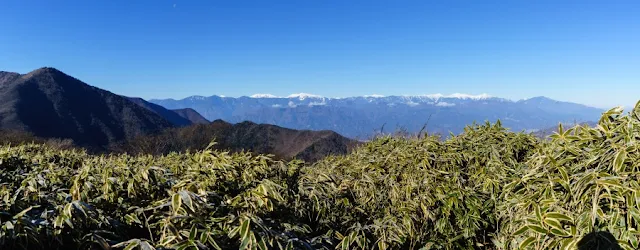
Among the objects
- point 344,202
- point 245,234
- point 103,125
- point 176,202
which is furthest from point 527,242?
point 103,125

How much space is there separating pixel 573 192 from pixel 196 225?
2.34m

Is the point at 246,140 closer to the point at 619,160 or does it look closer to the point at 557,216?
the point at 557,216

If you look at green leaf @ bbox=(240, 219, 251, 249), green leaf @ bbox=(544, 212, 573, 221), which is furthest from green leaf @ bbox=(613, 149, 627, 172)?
green leaf @ bbox=(240, 219, 251, 249)

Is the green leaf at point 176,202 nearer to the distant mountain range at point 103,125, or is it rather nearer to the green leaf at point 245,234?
the green leaf at point 245,234

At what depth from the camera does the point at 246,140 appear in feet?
180

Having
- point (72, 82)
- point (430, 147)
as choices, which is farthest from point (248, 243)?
point (72, 82)

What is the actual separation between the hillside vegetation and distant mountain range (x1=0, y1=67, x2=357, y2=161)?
36.4 m

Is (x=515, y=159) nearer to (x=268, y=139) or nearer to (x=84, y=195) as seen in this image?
(x=84, y=195)

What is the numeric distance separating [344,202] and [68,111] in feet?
403

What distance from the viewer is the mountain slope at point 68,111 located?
87.4 m

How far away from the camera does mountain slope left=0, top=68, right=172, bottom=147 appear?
87.4 meters

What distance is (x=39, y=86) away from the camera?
111 metres

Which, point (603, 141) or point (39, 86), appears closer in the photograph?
point (603, 141)

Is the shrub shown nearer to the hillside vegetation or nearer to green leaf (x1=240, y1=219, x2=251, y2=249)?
the hillside vegetation
